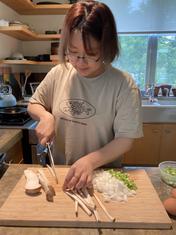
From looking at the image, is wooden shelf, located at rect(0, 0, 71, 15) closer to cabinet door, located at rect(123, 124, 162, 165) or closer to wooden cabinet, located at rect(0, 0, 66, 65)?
wooden cabinet, located at rect(0, 0, 66, 65)

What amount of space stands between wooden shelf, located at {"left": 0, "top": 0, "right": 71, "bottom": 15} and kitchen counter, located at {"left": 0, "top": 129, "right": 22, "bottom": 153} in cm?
135

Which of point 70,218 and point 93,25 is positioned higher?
point 93,25

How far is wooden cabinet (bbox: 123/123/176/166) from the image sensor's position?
7.77ft

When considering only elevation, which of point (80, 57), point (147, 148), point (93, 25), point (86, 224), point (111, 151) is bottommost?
point (147, 148)

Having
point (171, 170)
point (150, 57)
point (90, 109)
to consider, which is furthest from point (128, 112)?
point (150, 57)

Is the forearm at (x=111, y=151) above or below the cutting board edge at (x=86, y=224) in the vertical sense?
above

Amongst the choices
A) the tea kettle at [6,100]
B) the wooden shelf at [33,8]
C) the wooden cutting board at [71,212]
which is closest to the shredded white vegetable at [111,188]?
the wooden cutting board at [71,212]

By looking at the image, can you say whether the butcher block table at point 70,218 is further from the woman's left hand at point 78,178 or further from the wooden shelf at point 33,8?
the wooden shelf at point 33,8

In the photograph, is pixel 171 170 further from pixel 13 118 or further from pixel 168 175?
pixel 13 118

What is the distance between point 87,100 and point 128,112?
171 millimetres

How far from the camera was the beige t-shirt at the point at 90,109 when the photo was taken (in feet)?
2.85

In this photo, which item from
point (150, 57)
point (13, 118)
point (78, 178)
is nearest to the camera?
point (78, 178)

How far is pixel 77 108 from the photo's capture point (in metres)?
0.94

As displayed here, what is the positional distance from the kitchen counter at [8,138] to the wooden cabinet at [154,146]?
1.34 meters
